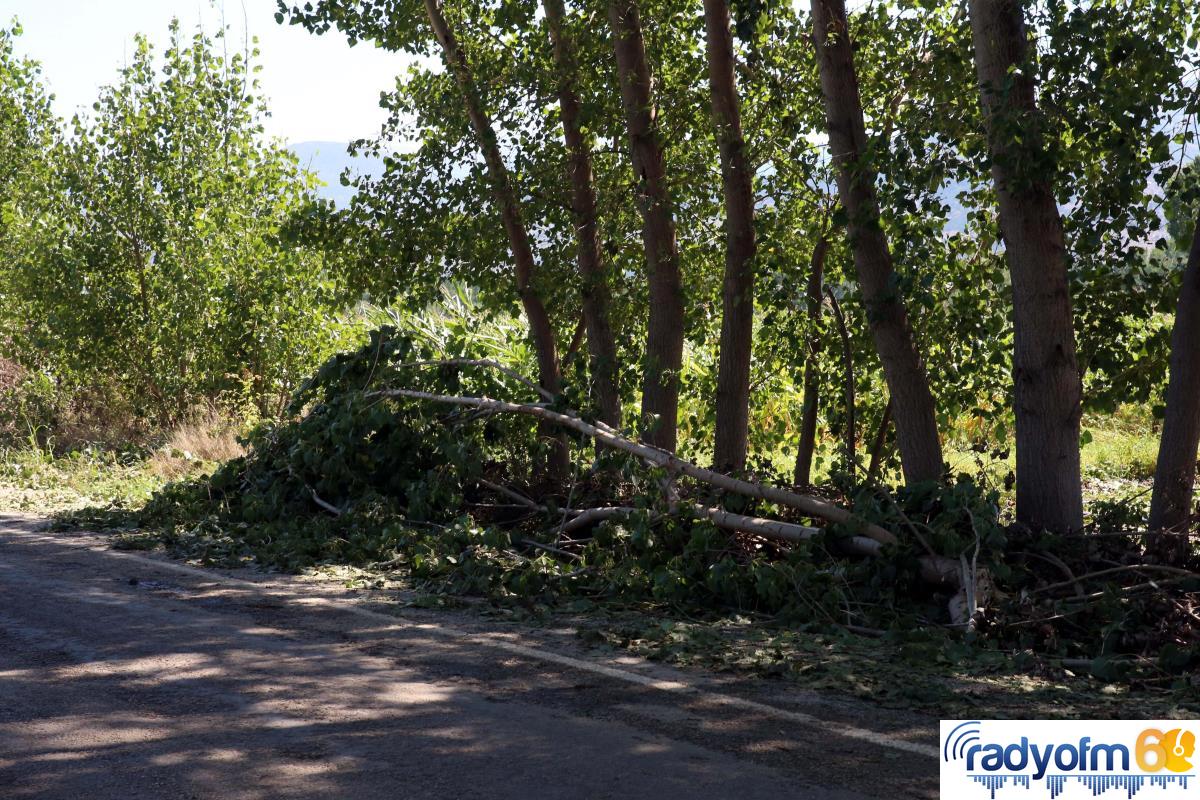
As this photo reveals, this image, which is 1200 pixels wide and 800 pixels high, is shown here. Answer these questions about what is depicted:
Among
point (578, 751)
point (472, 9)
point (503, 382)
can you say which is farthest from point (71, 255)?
point (578, 751)

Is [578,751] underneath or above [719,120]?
underneath

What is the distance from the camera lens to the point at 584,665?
7.23m

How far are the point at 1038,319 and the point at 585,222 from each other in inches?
264

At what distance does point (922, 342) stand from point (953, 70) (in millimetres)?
2814

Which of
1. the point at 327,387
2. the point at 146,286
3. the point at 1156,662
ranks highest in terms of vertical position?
the point at 146,286

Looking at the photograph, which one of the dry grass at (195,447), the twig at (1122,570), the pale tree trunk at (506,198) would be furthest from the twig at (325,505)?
the twig at (1122,570)

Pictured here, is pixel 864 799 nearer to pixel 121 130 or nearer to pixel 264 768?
pixel 264 768

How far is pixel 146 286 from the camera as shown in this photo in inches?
918

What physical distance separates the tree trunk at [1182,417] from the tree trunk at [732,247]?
4.56 meters

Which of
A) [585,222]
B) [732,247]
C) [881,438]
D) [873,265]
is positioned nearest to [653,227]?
[732,247]

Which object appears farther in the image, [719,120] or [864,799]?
[719,120]

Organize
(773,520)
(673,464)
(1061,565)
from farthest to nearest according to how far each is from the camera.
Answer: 1. (673,464)
2. (773,520)
3. (1061,565)

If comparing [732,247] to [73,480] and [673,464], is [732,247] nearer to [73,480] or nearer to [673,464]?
[673,464]

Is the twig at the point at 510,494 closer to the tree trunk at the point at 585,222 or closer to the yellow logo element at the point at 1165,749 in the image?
the tree trunk at the point at 585,222
